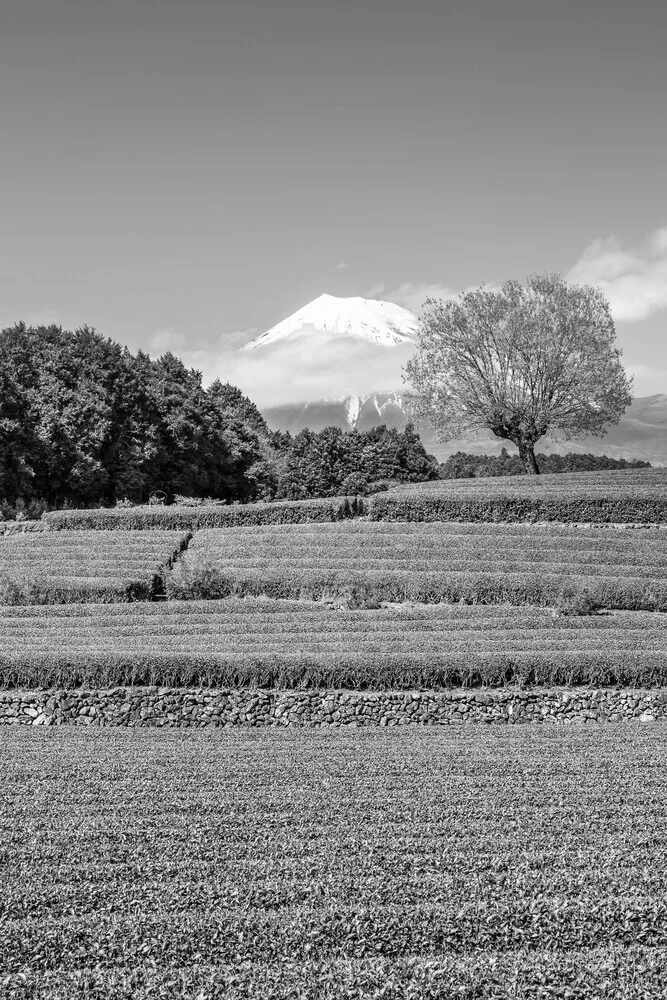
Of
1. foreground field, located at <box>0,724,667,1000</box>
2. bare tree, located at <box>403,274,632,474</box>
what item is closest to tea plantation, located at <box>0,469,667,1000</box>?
foreground field, located at <box>0,724,667,1000</box>

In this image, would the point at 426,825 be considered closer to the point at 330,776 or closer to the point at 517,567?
the point at 330,776

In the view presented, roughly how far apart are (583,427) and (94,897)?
4169 centimetres

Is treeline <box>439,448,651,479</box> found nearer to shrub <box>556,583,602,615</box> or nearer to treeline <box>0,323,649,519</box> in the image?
treeline <box>0,323,649,519</box>

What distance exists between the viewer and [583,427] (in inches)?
1832

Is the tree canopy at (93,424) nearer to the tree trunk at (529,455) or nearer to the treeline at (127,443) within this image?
the treeline at (127,443)

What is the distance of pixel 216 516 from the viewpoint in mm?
37688

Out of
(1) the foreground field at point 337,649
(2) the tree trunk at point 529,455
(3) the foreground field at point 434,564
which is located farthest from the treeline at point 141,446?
(1) the foreground field at point 337,649

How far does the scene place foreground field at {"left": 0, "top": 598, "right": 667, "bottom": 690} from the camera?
20312 mm

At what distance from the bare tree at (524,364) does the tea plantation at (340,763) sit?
38.3 ft

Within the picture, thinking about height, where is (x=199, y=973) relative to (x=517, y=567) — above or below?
below

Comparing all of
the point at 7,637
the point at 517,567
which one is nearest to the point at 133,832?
the point at 7,637

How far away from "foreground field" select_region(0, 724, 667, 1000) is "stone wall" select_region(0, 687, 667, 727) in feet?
16.9

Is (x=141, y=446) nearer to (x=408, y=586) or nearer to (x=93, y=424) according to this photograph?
(x=93, y=424)

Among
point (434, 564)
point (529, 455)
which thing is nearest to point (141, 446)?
point (529, 455)
